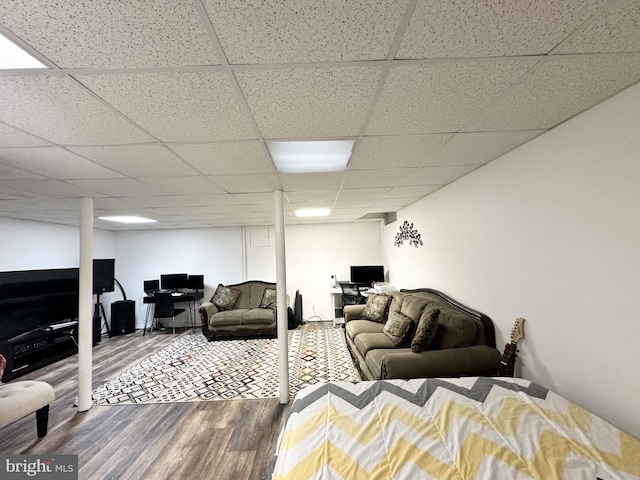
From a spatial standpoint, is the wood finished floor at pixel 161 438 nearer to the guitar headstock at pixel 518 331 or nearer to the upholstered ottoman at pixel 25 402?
the upholstered ottoman at pixel 25 402

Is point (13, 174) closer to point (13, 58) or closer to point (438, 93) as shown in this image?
point (13, 58)

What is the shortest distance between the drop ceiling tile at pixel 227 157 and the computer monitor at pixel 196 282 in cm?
456

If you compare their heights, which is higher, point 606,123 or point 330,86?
point 330,86

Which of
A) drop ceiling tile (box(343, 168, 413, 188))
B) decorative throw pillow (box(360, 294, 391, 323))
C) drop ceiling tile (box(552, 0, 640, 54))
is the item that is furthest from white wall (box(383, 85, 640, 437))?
decorative throw pillow (box(360, 294, 391, 323))

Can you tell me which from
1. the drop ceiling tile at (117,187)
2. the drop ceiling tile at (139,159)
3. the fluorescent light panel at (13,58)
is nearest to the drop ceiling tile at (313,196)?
the drop ceiling tile at (139,159)

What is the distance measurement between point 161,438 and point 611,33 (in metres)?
3.86

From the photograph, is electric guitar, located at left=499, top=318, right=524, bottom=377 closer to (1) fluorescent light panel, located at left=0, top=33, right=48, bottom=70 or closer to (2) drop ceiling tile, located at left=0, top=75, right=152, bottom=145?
(2) drop ceiling tile, located at left=0, top=75, right=152, bottom=145

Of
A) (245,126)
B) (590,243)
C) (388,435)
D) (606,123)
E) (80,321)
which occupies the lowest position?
(388,435)

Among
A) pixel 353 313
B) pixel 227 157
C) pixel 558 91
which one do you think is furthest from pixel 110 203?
pixel 558 91

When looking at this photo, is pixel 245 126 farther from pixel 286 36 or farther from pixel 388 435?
pixel 388 435

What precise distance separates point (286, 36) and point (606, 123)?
1.81 metres

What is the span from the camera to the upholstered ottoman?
2185mm

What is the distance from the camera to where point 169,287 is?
6.22m

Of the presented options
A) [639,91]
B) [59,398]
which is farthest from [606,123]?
[59,398]
